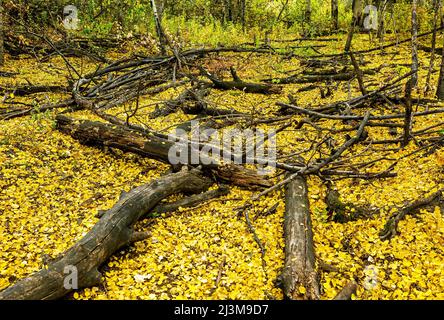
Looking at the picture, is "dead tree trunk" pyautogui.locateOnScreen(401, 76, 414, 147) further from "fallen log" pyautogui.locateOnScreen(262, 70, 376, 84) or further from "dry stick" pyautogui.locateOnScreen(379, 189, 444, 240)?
"fallen log" pyautogui.locateOnScreen(262, 70, 376, 84)

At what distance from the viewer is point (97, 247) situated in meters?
3.39

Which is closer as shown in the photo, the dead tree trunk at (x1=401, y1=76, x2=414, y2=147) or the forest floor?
the forest floor

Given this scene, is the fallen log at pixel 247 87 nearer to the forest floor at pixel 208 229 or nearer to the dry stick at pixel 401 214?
the forest floor at pixel 208 229

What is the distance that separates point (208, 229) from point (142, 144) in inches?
77.0

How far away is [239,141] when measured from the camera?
254 inches

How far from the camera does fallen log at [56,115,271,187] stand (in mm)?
4887

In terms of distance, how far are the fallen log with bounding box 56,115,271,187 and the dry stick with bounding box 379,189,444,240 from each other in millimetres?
1563

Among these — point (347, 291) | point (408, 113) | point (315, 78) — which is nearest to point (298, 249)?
point (347, 291)

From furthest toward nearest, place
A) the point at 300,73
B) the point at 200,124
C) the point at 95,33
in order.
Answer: the point at 95,33
the point at 300,73
the point at 200,124

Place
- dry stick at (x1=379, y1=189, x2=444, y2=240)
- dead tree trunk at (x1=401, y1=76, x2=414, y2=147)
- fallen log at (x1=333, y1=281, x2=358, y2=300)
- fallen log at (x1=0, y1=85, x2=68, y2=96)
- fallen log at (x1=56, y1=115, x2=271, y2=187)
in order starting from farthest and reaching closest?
fallen log at (x1=0, y1=85, x2=68, y2=96)
fallen log at (x1=56, y1=115, x2=271, y2=187)
dead tree trunk at (x1=401, y1=76, x2=414, y2=147)
dry stick at (x1=379, y1=189, x2=444, y2=240)
fallen log at (x1=333, y1=281, x2=358, y2=300)

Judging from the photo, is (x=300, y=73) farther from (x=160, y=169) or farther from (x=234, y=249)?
(x=234, y=249)

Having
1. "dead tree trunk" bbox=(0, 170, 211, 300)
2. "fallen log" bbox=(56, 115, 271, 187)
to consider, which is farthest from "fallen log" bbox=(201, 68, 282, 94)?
"dead tree trunk" bbox=(0, 170, 211, 300)

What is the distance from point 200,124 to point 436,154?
4.10 metres
